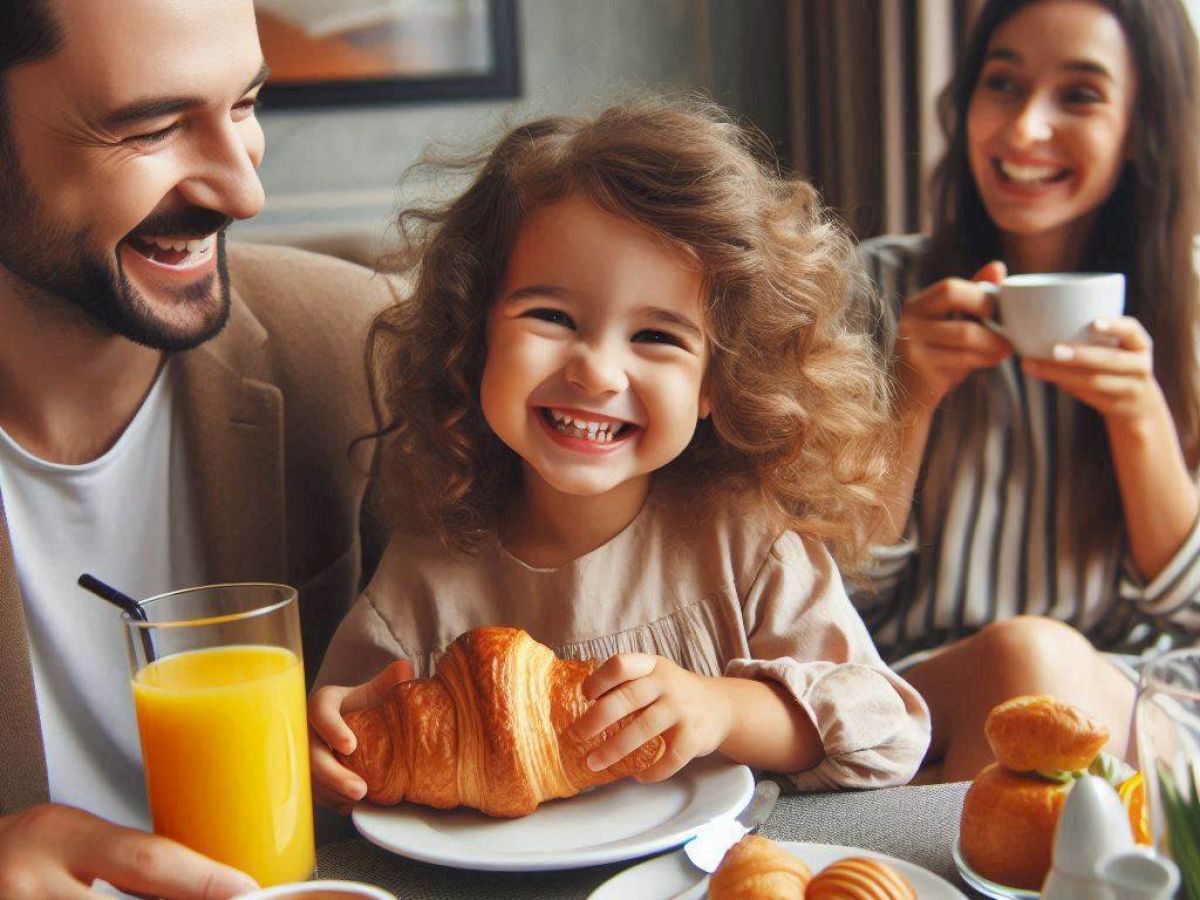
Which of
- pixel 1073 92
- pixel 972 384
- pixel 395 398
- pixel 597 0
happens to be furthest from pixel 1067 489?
pixel 597 0

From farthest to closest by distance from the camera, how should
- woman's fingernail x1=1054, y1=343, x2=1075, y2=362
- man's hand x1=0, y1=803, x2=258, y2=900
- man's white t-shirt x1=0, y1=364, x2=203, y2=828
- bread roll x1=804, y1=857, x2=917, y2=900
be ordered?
woman's fingernail x1=1054, y1=343, x2=1075, y2=362 < man's white t-shirt x1=0, y1=364, x2=203, y2=828 < man's hand x1=0, y1=803, x2=258, y2=900 < bread roll x1=804, y1=857, x2=917, y2=900

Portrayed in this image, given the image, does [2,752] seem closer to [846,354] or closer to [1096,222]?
[846,354]

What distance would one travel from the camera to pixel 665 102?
4.35 feet

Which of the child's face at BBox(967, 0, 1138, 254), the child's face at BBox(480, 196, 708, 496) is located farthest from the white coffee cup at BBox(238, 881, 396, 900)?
the child's face at BBox(967, 0, 1138, 254)

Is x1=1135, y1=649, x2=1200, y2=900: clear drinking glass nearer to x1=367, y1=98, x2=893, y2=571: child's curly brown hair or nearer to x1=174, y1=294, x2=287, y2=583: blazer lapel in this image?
x1=367, y1=98, x2=893, y2=571: child's curly brown hair

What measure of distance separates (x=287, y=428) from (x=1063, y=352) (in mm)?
1005

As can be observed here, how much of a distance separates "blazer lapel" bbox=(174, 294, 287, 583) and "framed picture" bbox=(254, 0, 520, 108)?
9.87 ft

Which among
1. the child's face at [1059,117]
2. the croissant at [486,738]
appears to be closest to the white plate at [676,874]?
the croissant at [486,738]

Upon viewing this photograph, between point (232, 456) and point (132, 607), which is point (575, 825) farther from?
point (232, 456)

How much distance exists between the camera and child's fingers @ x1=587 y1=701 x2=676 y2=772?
950 mm

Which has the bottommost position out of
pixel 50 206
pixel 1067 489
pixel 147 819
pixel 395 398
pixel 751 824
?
pixel 147 819

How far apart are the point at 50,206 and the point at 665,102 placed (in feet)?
2.17

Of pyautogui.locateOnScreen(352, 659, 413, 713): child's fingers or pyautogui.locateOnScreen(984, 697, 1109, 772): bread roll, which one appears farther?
pyautogui.locateOnScreen(352, 659, 413, 713): child's fingers

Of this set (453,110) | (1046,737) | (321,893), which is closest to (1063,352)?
(1046,737)
